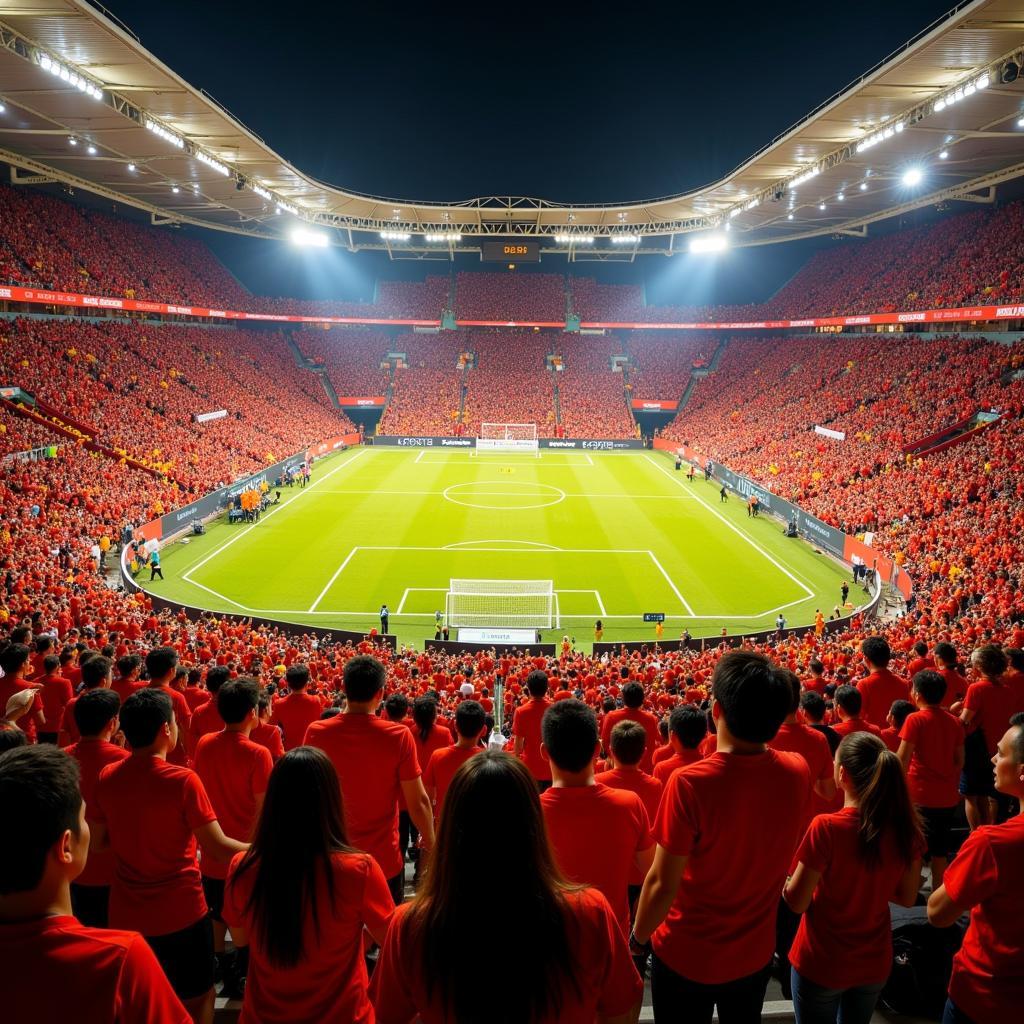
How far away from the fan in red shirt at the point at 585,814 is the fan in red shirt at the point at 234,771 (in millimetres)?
2154

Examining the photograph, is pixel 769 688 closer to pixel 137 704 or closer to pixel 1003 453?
pixel 137 704

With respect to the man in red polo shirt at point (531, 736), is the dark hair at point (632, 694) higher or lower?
Result: higher

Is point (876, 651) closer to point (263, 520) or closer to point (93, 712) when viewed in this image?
point (93, 712)

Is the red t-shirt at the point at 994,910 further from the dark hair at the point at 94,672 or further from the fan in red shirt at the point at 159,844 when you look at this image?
the dark hair at the point at 94,672

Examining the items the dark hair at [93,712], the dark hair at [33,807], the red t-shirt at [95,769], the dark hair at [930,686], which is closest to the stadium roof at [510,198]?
the dark hair at [930,686]

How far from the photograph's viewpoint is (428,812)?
4.55 meters

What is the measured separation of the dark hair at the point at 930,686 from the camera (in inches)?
236

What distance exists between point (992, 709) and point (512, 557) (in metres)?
24.6

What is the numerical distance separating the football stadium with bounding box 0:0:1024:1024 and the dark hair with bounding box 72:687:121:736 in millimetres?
31

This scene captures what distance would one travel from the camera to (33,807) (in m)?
2.27

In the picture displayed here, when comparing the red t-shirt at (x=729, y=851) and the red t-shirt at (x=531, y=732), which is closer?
the red t-shirt at (x=729, y=851)

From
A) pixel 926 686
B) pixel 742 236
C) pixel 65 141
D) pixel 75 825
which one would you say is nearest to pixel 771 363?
pixel 742 236

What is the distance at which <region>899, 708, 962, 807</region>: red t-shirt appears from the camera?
6066 mm

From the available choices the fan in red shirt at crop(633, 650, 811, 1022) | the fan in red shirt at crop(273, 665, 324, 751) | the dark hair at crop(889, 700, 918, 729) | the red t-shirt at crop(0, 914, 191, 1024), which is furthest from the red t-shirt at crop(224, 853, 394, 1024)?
the dark hair at crop(889, 700, 918, 729)
